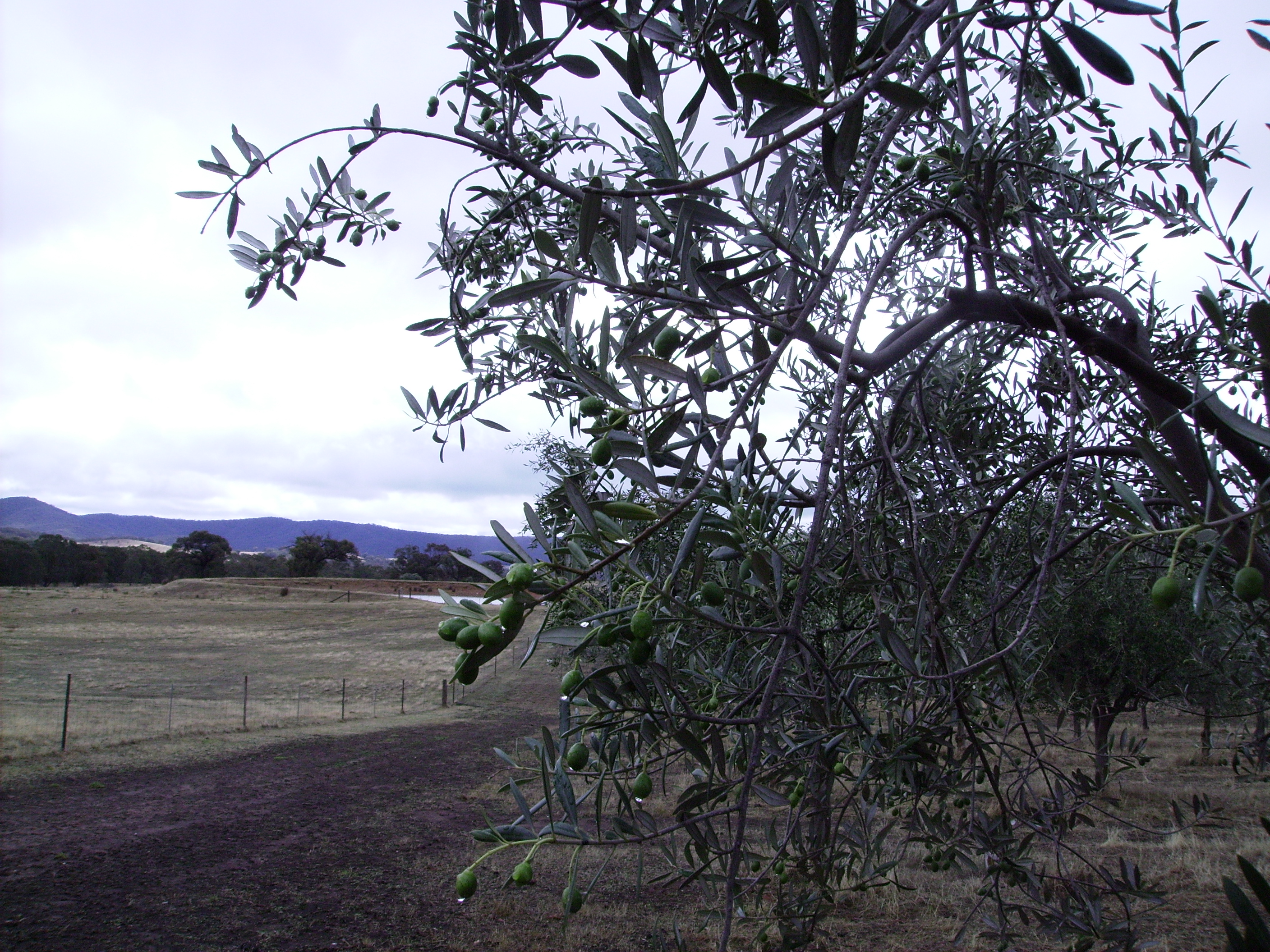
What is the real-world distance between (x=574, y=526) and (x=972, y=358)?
7.40ft

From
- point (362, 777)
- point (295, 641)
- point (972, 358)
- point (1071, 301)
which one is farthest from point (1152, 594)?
point (295, 641)

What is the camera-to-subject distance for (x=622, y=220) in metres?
1.20

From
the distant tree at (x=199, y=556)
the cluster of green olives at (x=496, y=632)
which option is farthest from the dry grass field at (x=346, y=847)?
the distant tree at (x=199, y=556)

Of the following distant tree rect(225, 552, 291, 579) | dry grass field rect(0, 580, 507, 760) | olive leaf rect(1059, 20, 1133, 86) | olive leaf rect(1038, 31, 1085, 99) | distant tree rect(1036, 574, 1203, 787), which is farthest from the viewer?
distant tree rect(225, 552, 291, 579)

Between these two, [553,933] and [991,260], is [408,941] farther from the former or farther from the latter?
[991,260]

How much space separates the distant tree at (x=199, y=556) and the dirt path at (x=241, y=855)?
58.5 metres

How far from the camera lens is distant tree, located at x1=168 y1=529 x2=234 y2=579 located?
2532 inches

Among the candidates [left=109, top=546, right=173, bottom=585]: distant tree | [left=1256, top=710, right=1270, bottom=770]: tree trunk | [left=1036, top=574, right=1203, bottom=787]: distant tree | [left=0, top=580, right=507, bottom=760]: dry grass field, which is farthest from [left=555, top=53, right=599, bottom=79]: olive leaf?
Answer: [left=109, top=546, right=173, bottom=585]: distant tree

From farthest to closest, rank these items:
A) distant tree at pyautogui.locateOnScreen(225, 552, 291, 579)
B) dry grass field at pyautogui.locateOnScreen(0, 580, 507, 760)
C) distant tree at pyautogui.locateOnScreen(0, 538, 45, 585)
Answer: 1. distant tree at pyautogui.locateOnScreen(225, 552, 291, 579)
2. distant tree at pyautogui.locateOnScreen(0, 538, 45, 585)
3. dry grass field at pyautogui.locateOnScreen(0, 580, 507, 760)

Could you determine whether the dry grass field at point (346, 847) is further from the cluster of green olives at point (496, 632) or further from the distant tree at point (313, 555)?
the distant tree at point (313, 555)

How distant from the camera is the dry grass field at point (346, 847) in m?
7.14

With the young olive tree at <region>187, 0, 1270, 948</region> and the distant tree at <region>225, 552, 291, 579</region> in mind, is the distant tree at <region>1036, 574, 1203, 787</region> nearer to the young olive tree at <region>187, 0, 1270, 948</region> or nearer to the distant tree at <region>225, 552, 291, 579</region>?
the young olive tree at <region>187, 0, 1270, 948</region>

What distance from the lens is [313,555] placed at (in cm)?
6203

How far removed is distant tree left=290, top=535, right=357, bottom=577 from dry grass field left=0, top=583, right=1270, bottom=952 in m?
41.6
